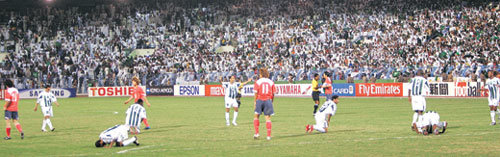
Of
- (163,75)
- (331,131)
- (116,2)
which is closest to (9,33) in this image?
(116,2)

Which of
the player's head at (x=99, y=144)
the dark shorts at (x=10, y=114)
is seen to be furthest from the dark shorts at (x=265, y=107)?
the dark shorts at (x=10, y=114)

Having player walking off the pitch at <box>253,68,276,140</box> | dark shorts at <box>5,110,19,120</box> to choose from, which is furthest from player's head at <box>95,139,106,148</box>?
dark shorts at <box>5,110,19,120</box>

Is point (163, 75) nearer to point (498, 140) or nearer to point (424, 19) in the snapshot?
point (424, 19)

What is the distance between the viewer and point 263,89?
52.3 feet

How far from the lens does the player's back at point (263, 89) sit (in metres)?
15.9

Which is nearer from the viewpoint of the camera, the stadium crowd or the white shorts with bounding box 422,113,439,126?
the white shorts with bounding box 422,113,439,126

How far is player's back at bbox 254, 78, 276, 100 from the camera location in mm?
15914

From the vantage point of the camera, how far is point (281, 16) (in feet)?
208

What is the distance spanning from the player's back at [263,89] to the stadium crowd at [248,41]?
1104 inches

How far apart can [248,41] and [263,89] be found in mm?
45673

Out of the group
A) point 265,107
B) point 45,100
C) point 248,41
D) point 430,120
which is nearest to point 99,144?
point 265,107

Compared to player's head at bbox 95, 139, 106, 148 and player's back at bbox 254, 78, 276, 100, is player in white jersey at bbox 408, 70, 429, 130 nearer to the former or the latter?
player's back at bbox 254, 78, 276, 100

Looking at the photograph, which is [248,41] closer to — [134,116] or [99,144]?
[134,116]

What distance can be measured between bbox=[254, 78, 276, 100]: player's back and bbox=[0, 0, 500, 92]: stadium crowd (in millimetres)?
28038
